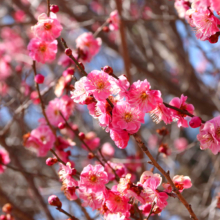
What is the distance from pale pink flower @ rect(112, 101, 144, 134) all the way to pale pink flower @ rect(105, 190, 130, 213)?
0.34 meters

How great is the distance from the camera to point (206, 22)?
151 centimetres

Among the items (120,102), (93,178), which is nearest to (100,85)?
(120,102)

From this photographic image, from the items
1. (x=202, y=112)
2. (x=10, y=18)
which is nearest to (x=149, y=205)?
(x=202, y=112)

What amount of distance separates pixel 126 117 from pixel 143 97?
0.13 m

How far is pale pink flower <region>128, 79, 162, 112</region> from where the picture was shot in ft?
4.46

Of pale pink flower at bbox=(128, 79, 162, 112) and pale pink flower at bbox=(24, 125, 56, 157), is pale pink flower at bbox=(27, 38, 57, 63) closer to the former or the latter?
pale pink flower at bbox=(24, 125, 56, 157)

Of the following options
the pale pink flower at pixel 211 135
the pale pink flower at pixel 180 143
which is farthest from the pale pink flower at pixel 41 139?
the pale pink flower at pixel 180 143

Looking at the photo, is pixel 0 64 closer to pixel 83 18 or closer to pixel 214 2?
pixel 83 18

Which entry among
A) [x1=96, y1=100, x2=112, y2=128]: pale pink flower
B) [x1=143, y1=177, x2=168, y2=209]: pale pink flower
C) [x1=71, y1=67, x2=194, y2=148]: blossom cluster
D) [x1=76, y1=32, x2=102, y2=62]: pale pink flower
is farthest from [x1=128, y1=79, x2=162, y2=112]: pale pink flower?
[x1=76, y1=32, x2=102, y2=62]: pale pink flower

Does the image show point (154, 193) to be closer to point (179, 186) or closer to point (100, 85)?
point (179, 186)

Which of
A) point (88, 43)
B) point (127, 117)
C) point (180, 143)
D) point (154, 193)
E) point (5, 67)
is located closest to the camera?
point (127, 117)

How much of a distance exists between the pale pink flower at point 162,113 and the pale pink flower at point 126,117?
119 mm

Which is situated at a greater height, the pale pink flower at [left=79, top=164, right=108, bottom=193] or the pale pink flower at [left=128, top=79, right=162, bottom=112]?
the pale pink flower at [left=128, top=79, right=162, bottom=112]

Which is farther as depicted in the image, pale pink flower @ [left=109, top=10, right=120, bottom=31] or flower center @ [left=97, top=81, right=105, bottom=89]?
pale pink flower @ [left=109, top=10, right=120, bottom=31]
